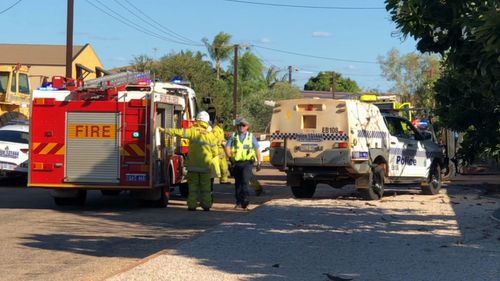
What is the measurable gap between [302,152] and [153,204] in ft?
11.3

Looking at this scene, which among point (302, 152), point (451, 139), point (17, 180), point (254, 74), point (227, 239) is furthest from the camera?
point (254, 74)

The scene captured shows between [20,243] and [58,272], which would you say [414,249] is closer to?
[58,272]

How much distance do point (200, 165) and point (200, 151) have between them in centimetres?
28

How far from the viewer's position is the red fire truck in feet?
45.0

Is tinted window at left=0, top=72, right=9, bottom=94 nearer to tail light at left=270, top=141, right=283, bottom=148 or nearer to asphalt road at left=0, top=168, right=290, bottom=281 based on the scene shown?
asphalt road at left=0, top=168, right=290, bottom=281

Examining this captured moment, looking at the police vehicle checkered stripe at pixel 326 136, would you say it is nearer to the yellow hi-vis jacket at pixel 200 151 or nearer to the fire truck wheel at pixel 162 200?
the yellow hi-vis jacket at pixel 200 151

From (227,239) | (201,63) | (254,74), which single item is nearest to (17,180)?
(227,239)

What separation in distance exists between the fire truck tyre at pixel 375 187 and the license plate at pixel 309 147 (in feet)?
4.49

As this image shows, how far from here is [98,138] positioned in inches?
546

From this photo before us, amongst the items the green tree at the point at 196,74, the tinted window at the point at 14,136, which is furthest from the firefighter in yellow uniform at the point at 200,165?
the green tree at the point at 196,74

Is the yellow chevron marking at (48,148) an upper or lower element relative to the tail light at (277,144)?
lower

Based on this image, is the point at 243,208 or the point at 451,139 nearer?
the point at 243,208

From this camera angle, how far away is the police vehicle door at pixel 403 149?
658 inches

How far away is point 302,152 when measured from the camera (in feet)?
50.9
